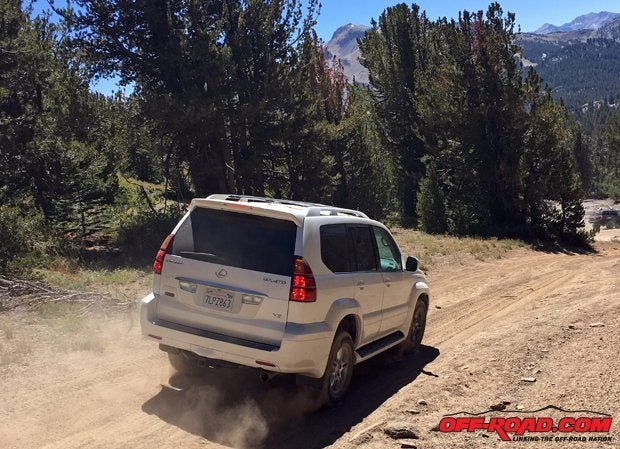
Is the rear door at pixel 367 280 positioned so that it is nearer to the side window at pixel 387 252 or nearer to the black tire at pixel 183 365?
the side window at pixel 387 252

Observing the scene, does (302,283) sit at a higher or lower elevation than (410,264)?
higher

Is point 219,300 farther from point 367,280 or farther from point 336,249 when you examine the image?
point 367,280

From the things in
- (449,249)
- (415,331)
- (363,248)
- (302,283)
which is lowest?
(449,249)

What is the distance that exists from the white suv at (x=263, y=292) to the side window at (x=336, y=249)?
0.01m

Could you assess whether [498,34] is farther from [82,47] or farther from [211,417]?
[211,417]

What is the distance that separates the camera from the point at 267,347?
5082 millimetres

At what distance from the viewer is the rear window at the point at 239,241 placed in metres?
5.29

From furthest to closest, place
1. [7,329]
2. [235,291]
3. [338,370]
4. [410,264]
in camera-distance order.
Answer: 1. [410,264]
2. [7,329]
3. [338,370]
4. [235,291]

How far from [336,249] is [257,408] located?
5.83ft

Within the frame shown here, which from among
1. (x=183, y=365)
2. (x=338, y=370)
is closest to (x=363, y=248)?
(x=338, y=370)

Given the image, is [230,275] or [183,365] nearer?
[230,275]

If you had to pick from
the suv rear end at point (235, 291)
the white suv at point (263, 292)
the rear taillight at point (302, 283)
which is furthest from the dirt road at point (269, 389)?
the rear taillight at point (302, 283)

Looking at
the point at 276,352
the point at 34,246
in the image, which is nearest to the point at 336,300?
the point at 276,352

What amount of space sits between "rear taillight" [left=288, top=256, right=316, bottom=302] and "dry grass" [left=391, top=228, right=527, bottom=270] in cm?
1074
